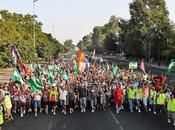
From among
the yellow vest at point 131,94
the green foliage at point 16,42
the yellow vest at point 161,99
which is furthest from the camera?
the green foliage at point 16,42

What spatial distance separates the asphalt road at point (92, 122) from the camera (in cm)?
1672

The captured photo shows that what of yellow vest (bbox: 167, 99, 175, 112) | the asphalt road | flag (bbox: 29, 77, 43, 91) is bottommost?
the asphalt road

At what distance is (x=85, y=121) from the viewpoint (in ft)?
58.9

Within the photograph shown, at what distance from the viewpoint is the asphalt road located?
54.8ft

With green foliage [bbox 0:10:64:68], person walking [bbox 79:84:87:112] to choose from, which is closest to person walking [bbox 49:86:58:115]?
person walking [bbox 79:84:87:112]

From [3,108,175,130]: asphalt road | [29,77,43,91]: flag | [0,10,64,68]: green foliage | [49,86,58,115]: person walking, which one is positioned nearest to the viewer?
[3,108,175,130]: asphalt road

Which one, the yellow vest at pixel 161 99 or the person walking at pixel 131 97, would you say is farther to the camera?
the person walking at pixel 131 97

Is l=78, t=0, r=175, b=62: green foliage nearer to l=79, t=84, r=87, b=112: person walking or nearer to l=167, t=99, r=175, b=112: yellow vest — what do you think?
l=79, t=84, r=87, b=112: person walking

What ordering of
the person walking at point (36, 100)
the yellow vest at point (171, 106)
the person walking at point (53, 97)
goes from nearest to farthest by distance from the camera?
1. the yellow vest at point (171, 106)
2. the person walking at point (36, 100)
3. the person walking at point (53, 97)

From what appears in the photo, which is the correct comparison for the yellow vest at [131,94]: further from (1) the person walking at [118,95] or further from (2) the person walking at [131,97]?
(1) the person walking at [118,95]

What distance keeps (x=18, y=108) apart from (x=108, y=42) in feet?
392

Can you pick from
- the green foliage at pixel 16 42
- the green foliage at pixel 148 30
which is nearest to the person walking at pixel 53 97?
the green foliage at pixel 16 42

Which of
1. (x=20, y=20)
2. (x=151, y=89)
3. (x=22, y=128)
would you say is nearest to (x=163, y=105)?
→ (x=151, y=89)

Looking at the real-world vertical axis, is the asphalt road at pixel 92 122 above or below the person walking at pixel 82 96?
below
